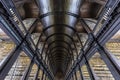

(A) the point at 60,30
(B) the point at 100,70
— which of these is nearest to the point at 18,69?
Answer: (A) the point at 60,30

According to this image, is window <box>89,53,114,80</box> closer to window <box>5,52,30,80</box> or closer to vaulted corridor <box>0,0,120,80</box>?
vaulted corridor <box>0,0,120,80</box>

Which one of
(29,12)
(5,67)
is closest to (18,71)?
(29,12)

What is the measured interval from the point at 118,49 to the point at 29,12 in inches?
269

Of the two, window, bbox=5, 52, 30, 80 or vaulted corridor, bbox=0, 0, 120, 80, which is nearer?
vaulted corridor, bbox=0, 0, 120, 80

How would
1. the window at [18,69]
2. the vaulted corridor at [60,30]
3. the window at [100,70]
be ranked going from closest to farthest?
the vaulted corridor at [60,30] → the window at [18,69] → the window at [100,70]

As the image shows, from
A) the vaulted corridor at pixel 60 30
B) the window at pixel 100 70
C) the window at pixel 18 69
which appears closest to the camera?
the vaulted corridor at pixel 60 30

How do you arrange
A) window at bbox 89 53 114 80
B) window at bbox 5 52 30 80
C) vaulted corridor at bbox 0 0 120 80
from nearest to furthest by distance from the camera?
vaulted corridor at bbox 0 0 120 80 < window at bbox 5 52 30 80 < window at bbox 89 53 114 80

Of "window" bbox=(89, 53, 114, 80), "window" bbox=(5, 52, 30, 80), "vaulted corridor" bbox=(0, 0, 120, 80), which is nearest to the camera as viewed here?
"vaulted corridor" bbox=(0, 0, 120, 80)

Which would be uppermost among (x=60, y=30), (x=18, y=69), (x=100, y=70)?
(x=60, y=30)

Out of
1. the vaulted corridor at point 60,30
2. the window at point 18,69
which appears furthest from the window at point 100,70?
the window at point 18,69

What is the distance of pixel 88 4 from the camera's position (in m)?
6.95

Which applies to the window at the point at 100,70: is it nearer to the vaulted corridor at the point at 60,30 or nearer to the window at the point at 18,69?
the vaulted corridor at the point at 60,30

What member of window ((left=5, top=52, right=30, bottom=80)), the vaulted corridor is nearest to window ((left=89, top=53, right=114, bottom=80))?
the vaulted corridor

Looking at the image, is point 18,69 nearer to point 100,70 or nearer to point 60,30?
point 60,30
